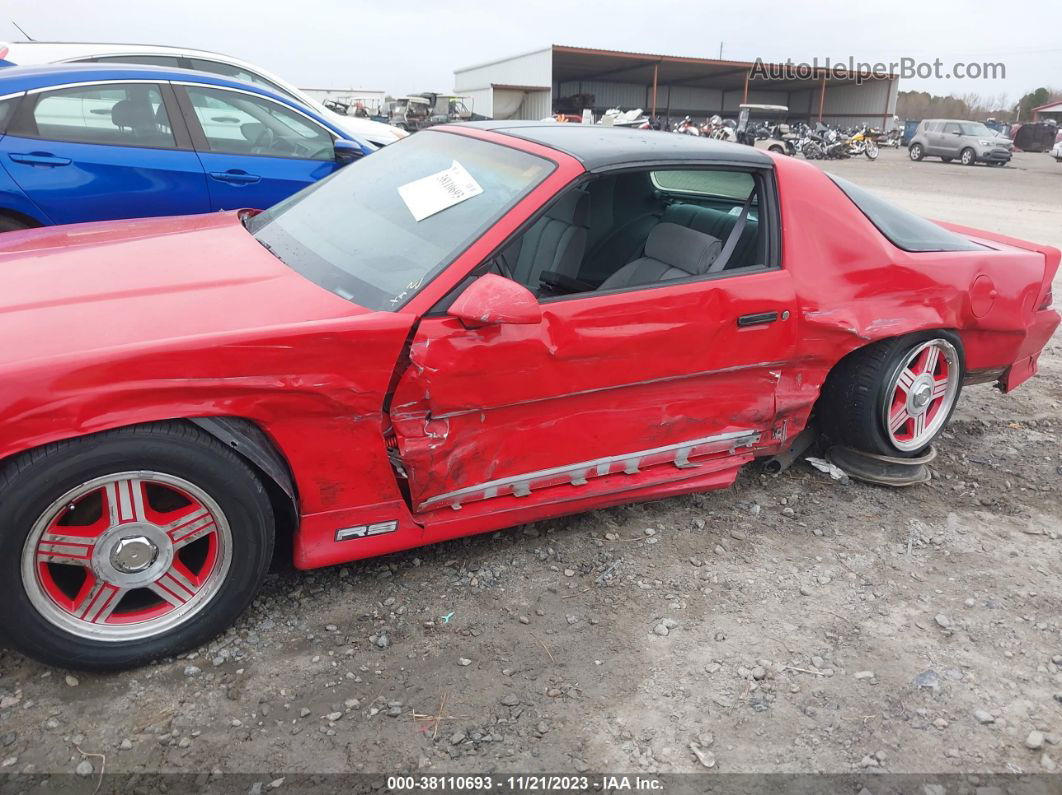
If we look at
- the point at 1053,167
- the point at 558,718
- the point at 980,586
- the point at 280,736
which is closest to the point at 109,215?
the point at 280,736

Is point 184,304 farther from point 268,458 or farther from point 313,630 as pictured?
point 313,630

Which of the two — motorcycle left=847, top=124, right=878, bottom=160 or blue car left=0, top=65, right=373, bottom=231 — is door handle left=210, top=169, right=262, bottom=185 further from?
motorcycle left=847, top=124, right=878, bottom=160

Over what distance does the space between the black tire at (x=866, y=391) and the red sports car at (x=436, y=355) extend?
0.01 m

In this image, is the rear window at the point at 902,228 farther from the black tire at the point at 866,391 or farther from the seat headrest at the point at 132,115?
the seat headrest at the point at 132,115

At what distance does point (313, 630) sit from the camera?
8.01 feet

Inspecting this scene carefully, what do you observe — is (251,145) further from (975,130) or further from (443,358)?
(975,130)

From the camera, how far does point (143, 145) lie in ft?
15.6

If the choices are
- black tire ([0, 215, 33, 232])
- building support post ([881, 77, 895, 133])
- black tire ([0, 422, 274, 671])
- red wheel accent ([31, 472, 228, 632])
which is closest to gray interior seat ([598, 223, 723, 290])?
black tire ([0, 422, 274, 671])

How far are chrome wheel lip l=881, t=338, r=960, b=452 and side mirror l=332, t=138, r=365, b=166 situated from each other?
3.62 metres

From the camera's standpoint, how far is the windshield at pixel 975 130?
26.8m

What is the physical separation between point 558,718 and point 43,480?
1.43 m

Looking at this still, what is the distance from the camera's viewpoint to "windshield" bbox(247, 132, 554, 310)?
2521 millimetres

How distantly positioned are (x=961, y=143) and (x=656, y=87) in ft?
61.4

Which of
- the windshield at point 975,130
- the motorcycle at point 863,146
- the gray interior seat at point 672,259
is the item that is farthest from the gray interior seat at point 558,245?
the motorcycle at point 863,146
